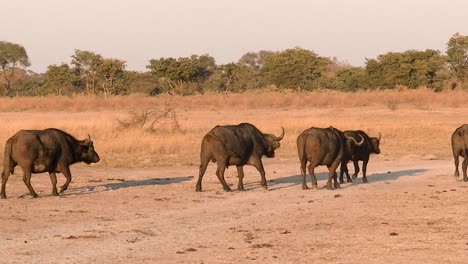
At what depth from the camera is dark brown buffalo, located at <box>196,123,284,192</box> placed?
55.2 feet

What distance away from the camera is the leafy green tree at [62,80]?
7294 centimetres

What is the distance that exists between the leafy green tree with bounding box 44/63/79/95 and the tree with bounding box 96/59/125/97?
88.6 inches

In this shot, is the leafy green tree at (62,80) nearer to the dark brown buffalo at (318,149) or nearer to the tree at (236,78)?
the tree at (236,78)

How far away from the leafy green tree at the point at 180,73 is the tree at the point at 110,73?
2726 mm

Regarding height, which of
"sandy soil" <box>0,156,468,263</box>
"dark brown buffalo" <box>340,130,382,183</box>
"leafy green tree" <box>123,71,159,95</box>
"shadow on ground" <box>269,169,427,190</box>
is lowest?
"shadow on ground" <box>269,169,427,190</box>

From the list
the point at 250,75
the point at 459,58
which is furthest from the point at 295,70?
the point at 459,58

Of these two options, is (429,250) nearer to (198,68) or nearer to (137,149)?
(137,149)

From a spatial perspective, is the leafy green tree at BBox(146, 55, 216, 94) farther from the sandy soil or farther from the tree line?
the sandy soil

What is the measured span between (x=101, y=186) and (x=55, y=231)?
6.47 meters

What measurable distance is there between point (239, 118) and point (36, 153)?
2928cm

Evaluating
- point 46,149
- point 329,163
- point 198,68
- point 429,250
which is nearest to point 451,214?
point 429,250

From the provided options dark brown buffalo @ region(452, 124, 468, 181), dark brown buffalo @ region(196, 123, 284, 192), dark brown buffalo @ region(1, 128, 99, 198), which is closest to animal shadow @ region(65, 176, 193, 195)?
dark brown buffalo @ region(1, 128, 99, 198)

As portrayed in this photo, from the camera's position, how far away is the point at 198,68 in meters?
75.3

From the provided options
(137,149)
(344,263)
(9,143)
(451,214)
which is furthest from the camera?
(137,149)
